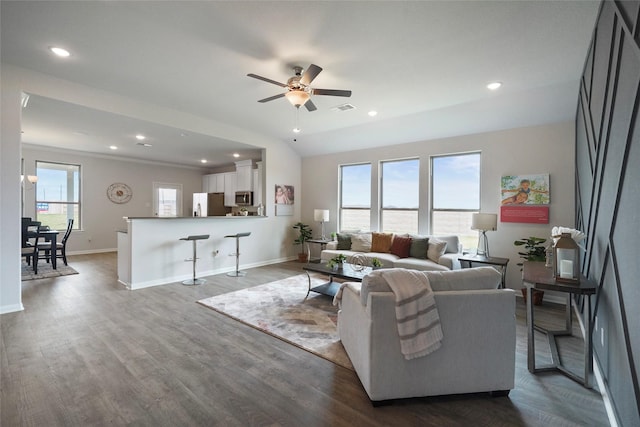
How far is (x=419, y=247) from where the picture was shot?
5.05 m

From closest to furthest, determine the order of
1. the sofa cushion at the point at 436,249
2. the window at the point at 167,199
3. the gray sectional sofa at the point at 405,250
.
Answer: the gray sectional sofa at the point at 405,250
the sofa cushion at the point at 436,249
the window at the point at 167,199

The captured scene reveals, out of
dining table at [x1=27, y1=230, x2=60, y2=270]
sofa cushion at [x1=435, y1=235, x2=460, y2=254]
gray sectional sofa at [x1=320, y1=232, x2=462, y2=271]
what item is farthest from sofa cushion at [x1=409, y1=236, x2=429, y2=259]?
dining table at [x1=27, y1=230, x2=60, y2=270]

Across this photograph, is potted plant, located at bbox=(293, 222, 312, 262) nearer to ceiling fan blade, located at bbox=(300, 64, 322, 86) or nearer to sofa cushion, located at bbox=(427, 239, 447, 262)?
sofa cushion, located at bbox=(427, 239, 447, 262)

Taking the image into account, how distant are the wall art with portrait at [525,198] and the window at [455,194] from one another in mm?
462

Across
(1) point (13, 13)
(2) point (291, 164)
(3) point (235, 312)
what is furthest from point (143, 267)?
(2) point (291, 164)

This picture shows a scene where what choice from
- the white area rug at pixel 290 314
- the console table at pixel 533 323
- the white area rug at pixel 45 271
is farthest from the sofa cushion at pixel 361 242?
the white area rug at pixel 45 271

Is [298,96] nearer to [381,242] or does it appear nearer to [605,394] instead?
[381,242]

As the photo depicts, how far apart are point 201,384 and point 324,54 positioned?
320cm

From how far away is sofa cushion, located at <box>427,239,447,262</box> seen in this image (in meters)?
4.77

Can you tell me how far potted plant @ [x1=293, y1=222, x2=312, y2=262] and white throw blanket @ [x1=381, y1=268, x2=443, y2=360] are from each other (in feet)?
17.0

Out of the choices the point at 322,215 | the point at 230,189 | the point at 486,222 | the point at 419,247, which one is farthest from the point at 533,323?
the point at 230,189

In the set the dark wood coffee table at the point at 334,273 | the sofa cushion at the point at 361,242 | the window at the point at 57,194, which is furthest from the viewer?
the window at the point at 57,194

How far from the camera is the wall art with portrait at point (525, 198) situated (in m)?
4.29

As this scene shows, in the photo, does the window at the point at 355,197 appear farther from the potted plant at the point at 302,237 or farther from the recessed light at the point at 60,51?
the recessed light at the point at 60,51
